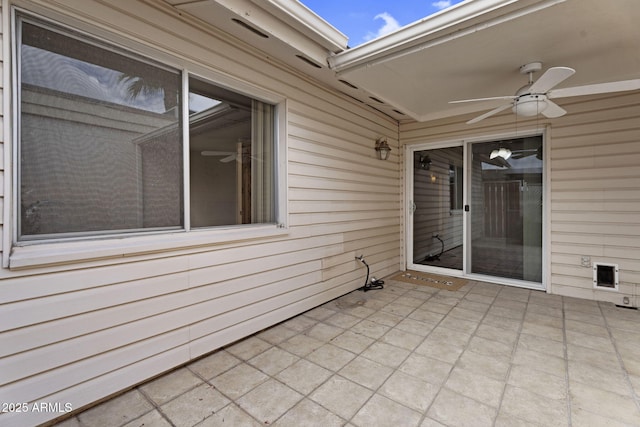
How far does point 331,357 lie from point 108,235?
1.74 m

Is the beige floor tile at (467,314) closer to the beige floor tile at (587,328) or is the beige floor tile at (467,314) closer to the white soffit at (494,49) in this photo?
the beige floor tile at (587,328)

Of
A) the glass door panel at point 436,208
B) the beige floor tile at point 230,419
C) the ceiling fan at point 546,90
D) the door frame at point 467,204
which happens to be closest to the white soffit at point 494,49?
the ceiling fan at point 546,90

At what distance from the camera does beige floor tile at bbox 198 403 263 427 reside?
1512mm

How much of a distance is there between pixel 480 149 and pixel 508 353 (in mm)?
3013

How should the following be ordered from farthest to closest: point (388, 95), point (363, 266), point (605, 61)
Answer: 1. point (363, 266)
2. point (388, 95)
3. point (605, 61)

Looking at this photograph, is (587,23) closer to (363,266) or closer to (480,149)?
(480,149)

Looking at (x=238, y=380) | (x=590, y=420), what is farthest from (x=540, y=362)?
(x=238, y=380)

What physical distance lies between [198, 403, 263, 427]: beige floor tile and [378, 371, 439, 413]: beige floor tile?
2.60ft

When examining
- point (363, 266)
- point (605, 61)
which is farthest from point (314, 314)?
point (605, 61)

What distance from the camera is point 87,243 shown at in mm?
1661

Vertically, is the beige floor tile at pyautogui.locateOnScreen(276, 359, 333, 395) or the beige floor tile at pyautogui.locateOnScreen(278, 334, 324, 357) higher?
the beige floor tile at pyautogui.locateOnScreen(278, 334, 324, 357)

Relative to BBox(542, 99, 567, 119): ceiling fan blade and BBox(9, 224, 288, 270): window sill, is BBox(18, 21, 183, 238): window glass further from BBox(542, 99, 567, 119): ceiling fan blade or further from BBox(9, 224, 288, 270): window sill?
BBox(542, 99, 567, 119): ceiling fan blade

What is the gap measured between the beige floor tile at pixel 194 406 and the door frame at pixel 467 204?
12.3ft

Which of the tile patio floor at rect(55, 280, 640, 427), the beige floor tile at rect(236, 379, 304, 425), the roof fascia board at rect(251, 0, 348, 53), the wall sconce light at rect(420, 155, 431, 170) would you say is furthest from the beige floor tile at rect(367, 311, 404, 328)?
the wall sconce light at rect(420, 155, 431, 170)
